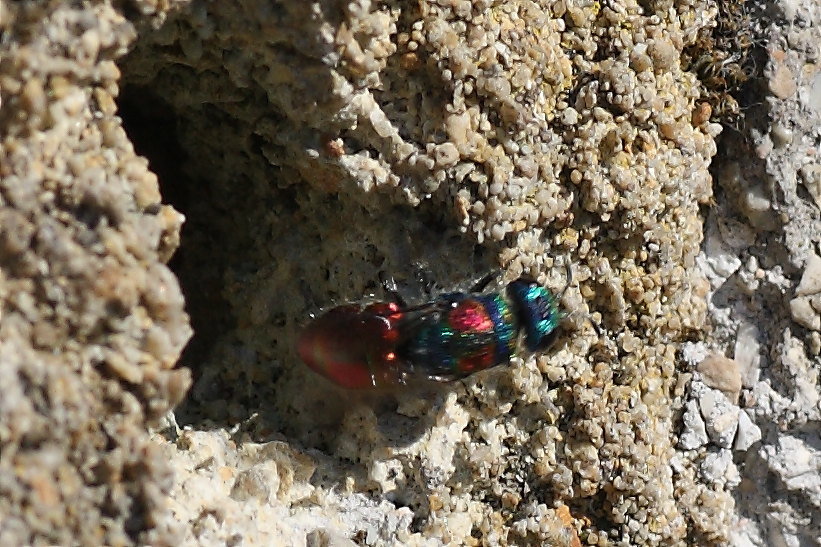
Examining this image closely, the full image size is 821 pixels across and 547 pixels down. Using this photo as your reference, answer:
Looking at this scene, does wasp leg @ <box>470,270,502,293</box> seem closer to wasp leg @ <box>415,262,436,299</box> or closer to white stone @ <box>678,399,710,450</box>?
wasp leg @ <box>415,262,436,299</box>

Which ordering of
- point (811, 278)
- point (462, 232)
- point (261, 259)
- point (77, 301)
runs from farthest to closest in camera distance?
1. point (811, 278)
2. point (261, 259)
3. point (462, 232)
4. point (77, 301)

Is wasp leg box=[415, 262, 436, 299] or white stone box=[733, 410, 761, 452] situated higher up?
wasp leg box=[415, 262, 436, 299]

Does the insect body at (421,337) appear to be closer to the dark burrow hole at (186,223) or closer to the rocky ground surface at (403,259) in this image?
the rocky ground surface at (403,259)

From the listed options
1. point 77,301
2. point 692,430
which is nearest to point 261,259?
point 77,301

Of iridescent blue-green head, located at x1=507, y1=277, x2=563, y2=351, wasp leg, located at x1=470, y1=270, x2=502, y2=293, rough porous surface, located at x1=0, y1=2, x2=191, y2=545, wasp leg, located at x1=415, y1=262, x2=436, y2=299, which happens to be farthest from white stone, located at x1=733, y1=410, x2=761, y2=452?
rough porous surface, located at x1=0, y1=2, x2=191, y2=545

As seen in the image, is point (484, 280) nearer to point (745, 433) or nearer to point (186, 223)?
point (186, 223)

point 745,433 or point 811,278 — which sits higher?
point 811,278

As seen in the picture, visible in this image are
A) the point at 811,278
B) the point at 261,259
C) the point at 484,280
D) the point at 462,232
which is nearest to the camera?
the point at 462,232
